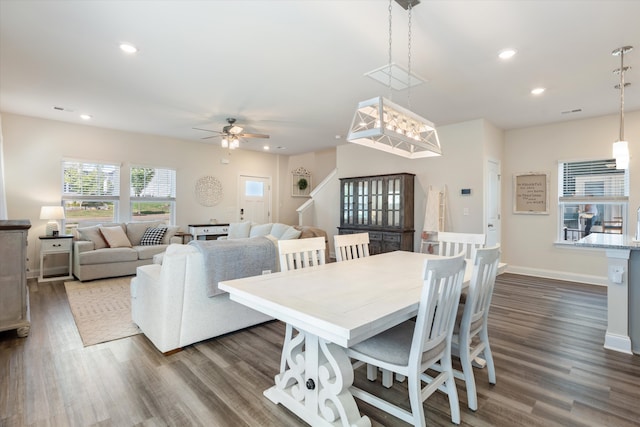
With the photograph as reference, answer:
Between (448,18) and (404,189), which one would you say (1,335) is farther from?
(404,189)

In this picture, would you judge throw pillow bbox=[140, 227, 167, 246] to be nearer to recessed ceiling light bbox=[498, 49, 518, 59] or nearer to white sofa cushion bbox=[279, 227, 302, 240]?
white sofa cushion bbox=[279, 227, 302, 240]

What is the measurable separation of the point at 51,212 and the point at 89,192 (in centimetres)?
88

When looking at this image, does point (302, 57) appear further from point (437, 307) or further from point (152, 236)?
point (152, 236)

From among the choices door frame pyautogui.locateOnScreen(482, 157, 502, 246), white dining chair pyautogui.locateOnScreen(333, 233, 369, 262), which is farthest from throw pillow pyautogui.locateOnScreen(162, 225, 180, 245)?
door frame pyautogui.locateOnScreen(482, 157, 502, 246)

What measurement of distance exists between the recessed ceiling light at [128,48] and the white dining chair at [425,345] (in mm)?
3255

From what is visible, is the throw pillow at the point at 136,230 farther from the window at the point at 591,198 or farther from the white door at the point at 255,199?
the window at the point at 591,198

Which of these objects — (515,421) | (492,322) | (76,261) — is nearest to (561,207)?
(492,322)

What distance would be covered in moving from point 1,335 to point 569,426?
4.57 m

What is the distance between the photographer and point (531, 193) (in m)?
5.77

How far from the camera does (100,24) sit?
8.57ft

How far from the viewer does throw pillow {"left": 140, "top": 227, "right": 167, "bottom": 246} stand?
5953mm

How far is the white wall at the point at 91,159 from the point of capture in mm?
5270

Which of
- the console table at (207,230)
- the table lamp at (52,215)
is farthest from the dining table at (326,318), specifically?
the console table at (207,230)

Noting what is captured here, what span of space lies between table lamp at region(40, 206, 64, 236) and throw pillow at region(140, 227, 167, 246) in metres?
1.28
